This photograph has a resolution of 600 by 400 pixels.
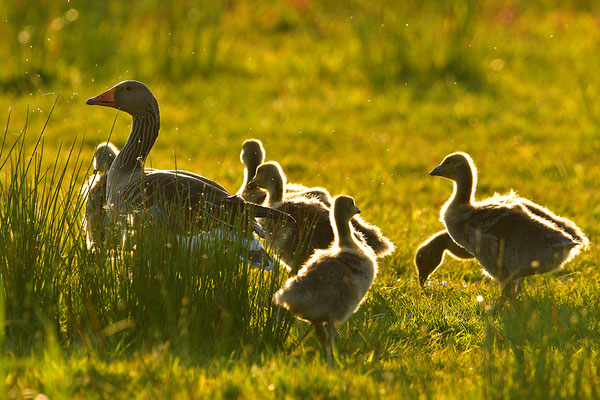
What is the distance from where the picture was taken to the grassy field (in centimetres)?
554

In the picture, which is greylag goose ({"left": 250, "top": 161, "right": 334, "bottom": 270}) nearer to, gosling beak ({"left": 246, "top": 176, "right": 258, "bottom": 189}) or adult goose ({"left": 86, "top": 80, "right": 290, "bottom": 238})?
gosling beak ({"left": 246, "top": 176, "right": 258, "bottom": 189})

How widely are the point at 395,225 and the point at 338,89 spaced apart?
738 cm

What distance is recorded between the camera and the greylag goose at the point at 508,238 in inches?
285

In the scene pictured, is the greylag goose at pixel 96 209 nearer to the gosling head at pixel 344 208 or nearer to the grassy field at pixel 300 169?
the grassy field at pixel 300 169

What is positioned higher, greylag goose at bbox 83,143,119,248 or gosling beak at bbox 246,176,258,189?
gosling beak at bbox 246,176,258,189

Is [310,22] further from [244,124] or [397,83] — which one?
[244,124]

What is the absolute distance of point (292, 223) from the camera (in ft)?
26.0

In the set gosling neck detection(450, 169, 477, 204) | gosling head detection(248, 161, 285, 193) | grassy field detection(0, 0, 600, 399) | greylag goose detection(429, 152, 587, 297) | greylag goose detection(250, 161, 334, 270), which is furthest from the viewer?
gosling head detection(248, 161, 285, 193)

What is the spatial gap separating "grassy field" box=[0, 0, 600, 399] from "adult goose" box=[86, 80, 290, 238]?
427 millimetres

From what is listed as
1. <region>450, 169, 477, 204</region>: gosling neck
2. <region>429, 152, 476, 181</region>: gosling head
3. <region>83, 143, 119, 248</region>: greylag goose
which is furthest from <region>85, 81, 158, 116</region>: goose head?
<region>450, 169, 477, 204</region>: gosling neck

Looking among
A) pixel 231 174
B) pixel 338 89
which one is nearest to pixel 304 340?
pixel 231 174

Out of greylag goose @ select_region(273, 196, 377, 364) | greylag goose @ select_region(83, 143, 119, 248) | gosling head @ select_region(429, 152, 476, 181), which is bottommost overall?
greylag goose @ select_region(273, 196, 377, 364)

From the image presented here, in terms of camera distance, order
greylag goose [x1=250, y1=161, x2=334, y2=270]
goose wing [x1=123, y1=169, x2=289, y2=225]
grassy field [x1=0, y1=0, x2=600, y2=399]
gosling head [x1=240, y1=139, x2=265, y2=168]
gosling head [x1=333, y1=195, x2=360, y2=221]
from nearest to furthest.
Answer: grassy field [x1=0, y1=0, x2=600, y2=399]
gosling head [x1=333, y1=195, x2=360, y2=221]
goose wing [x1=123, y1=169, x2=289, y2=225]
greylag goose [x1=250, y1=161, x2=334, y2=270]
gosling head [x1=240, y1=139, x2=265, y2=168]

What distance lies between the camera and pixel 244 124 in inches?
595
